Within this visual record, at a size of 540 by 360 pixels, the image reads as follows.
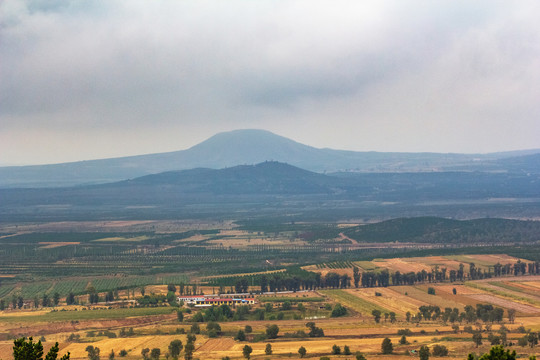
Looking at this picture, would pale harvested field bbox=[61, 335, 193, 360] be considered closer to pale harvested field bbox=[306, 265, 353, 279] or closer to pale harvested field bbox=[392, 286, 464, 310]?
pale harvested field bbox=[392, 286, 464, 310]

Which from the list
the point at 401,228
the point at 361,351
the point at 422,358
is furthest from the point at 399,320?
the point at 401,228

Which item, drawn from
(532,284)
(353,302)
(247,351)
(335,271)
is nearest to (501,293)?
(532,284)

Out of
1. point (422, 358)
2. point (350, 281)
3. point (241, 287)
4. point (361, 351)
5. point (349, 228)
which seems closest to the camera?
point (422, 358)

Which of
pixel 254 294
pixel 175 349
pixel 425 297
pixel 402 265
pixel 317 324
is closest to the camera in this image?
pixel 175 349

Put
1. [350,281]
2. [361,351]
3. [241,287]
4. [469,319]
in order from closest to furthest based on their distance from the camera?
1. [361,351]
2. [469,319]
3. [241,287]
4. [350,281]

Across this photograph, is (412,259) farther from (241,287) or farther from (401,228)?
(401,228)

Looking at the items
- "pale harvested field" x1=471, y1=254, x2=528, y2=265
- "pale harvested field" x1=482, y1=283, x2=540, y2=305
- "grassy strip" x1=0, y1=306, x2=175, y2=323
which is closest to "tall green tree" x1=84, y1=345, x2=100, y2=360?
"grassy strip" x1=0, y1=306, x2=175, y2=323

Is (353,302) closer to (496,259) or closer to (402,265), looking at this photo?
(402,265)

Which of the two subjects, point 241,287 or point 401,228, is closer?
point 241,287
